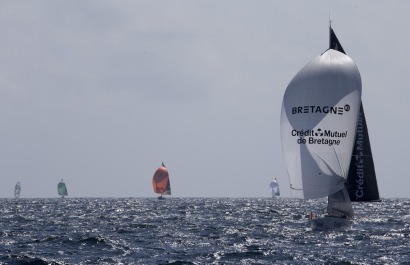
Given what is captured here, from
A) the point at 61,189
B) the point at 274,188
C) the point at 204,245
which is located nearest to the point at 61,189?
the point at 61,189

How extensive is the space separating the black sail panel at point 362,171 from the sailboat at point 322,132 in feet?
9.42

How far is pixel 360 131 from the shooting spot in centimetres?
4288

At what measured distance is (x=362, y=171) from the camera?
42312mm

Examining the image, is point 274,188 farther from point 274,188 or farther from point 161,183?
point 161,183

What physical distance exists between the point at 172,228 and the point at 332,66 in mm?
12731

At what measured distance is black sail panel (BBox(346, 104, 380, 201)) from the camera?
42.1m

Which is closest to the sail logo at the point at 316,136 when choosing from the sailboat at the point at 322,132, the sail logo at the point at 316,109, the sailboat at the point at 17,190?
the sailboat at the point at 322,132

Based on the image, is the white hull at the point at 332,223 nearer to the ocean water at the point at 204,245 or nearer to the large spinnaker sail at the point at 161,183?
the ocean water at the point at 204,245

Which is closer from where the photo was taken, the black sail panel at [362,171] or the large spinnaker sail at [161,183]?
the black sail panel at [362,171]

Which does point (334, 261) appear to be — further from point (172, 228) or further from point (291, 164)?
point (172, 228)

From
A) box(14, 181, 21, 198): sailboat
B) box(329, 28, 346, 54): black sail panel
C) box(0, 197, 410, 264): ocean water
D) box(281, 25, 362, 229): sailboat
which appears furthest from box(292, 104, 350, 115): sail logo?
box(14, 181, 21, 198): sailboat

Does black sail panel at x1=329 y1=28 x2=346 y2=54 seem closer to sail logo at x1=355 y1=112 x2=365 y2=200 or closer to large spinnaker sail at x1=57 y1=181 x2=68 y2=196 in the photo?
sail logo at x1=355 y1=112 x2=365 y2=200

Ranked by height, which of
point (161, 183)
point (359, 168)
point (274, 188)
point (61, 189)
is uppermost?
point (61, 189)

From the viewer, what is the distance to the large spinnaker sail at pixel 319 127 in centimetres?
3781
